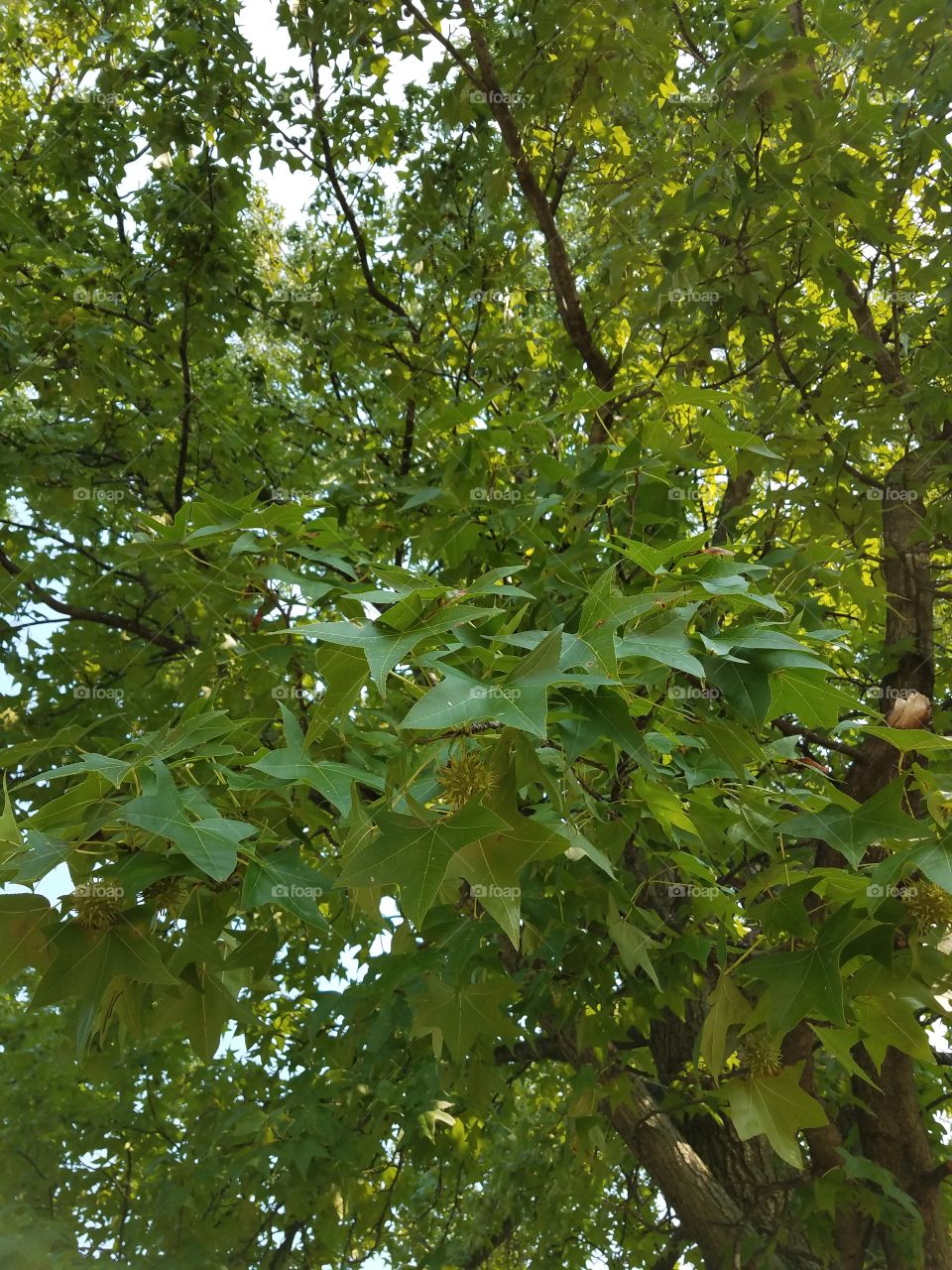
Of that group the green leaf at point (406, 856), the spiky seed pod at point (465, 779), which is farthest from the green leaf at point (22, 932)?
the spiky seed pod at point (465, 779)

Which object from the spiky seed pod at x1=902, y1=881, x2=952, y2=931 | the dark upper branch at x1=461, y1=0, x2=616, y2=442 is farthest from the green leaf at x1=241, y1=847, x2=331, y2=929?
the dark upper branch at x1=461, y1=0, x2=616, y2=442

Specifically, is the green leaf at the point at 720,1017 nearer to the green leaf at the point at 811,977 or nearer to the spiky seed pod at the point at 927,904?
the green leaf at the point at 811,977

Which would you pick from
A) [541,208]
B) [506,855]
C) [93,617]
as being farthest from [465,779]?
[93,617]

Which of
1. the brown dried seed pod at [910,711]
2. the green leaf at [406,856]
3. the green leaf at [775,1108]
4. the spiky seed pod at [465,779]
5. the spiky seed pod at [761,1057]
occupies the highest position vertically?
the spiky seed pod at [465,779]

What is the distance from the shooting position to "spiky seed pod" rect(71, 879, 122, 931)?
1.56 meters

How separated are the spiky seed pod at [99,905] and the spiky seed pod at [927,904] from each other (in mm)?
1278

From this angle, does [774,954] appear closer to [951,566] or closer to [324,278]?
[951,566]

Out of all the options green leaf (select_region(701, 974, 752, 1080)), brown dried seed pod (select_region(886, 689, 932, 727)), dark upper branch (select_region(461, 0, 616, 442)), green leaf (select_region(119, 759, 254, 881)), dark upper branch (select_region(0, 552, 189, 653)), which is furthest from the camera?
dark upper branch (select_region(0, 552, 189, 653))

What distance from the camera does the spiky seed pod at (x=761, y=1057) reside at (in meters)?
2.10

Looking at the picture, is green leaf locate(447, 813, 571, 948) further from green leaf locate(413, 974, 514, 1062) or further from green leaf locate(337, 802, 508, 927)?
green leaf locate(413, 974, 514, 1062)

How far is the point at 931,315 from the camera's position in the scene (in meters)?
3.95

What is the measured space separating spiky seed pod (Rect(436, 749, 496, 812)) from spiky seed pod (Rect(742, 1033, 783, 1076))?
37.3 inches

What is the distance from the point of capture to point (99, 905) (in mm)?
1568

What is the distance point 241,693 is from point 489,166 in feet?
9.55
